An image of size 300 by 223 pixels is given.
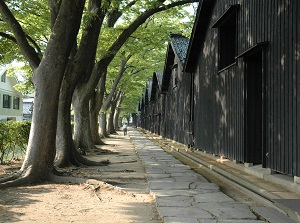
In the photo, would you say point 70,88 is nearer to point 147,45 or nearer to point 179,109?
point 147,45

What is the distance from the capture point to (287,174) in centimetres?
716

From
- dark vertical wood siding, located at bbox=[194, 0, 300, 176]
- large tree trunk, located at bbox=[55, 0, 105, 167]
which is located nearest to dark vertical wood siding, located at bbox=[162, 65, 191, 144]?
dark vertical wood siding, located at bbox=[194, 0, 300, 176]

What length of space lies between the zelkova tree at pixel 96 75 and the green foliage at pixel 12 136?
243 cm

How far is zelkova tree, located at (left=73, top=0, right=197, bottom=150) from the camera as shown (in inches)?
516

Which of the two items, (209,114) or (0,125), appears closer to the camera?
(0,125)

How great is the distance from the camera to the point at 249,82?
9.74m

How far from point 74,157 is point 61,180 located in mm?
3221

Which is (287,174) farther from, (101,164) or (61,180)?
(101,164)

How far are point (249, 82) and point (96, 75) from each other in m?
6.61

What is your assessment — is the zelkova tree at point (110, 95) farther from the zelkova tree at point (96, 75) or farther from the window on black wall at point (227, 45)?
the window on black wall at point (227, 45)

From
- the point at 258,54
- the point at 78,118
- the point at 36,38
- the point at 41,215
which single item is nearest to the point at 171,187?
the point at 41,215

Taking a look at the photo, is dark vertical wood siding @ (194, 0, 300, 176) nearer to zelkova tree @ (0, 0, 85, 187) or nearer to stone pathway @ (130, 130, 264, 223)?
stone pathway @ (130, 130, 264, 223)

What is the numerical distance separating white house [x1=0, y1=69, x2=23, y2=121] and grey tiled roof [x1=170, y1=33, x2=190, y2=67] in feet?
72.8

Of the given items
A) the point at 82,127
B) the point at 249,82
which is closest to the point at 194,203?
the point at 249,82
